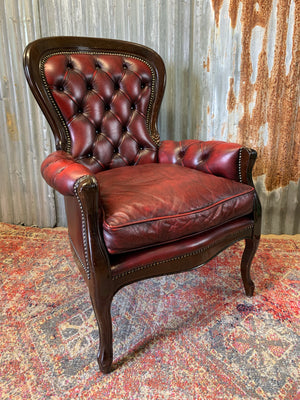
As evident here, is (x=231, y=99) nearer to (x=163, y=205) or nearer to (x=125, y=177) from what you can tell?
(x=125, y=177)

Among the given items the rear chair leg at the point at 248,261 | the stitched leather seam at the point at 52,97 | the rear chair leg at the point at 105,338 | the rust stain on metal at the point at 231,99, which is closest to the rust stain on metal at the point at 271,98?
the rust stain on metal at the point at 231,99

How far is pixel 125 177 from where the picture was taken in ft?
4.06

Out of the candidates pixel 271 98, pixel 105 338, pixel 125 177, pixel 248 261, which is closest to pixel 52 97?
pixel 125 177

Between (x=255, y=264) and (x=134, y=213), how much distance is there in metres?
1.03

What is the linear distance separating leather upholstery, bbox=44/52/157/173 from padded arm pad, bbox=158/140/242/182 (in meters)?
0.11

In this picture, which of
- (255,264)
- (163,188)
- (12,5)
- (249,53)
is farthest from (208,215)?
(12,5)

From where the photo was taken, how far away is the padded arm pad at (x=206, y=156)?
1.25 m

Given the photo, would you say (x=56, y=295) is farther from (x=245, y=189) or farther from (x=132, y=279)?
(x=245, y=189)

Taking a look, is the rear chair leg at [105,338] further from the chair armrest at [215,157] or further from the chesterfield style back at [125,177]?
the chair armrest at [215,157]

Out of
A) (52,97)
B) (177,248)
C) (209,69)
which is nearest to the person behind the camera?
(177,248)

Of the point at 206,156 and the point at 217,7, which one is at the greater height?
the point at 217,7

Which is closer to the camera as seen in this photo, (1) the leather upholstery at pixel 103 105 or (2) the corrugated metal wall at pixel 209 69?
(1) the leather upholstery at pixel 103 105

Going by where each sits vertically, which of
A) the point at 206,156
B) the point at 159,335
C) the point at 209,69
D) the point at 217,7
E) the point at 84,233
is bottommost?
the point at 159,335

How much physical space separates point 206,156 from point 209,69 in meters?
0.84
